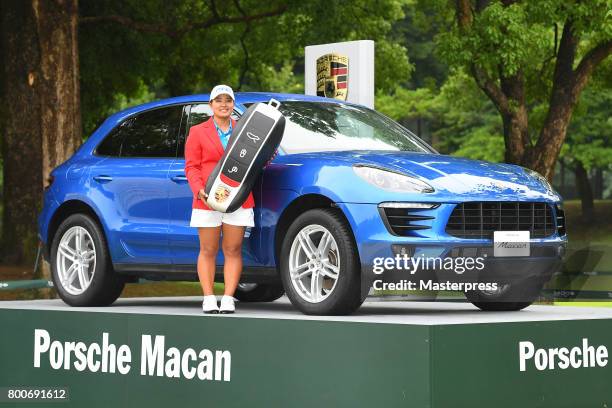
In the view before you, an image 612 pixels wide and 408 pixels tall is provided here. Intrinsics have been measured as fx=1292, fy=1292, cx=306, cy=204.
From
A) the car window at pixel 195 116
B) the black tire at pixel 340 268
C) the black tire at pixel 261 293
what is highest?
the car window at pixel 195 116

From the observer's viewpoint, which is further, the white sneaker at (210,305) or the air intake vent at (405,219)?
the white sneaker at (210,305)

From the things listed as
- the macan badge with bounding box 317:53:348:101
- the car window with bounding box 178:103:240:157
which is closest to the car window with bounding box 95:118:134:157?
the car window with bounding box 178:103:240:157

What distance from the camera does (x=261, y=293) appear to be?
1162 cm

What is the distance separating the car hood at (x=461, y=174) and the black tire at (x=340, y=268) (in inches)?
16.4

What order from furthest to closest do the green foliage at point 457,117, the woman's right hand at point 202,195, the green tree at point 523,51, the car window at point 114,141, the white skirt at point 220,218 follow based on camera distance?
1. the green foliage at point 457,117
2. the green tree at point 523,51
3. the car window at point 114,141
4. the white skirt at point 220,218
5. the woman's right hand at point 202,195

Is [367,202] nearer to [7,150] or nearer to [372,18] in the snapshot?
[7,150]

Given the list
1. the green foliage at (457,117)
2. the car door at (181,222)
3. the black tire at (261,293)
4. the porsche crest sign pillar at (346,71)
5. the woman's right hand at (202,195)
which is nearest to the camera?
the woman's right hand at (202,195)

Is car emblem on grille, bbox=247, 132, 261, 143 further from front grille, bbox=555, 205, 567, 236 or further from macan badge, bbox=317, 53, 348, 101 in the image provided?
macan badge, bbox=317, 53, 348, 101

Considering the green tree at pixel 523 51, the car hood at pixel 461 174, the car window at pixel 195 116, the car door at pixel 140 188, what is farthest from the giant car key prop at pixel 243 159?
the green tree at pixel 523 51

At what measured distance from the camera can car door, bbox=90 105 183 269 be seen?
31.4 feet

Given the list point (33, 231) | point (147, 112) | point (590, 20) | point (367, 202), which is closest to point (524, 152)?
point (590, 20)

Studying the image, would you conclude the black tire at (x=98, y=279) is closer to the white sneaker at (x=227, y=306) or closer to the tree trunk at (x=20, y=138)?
the white sneaker at (x=227, y=306)

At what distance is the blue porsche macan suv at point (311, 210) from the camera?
8.19m

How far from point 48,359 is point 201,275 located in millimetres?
1201
